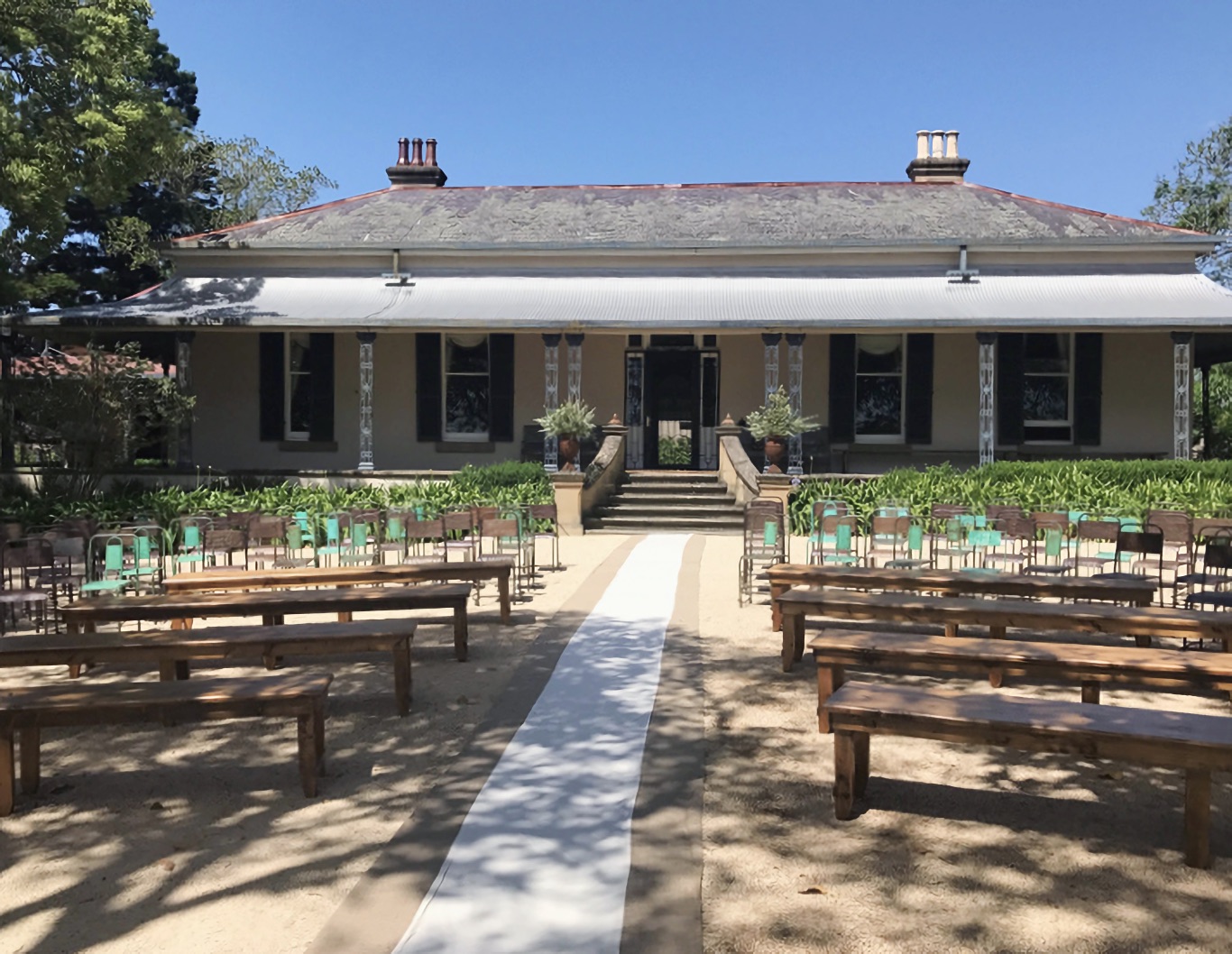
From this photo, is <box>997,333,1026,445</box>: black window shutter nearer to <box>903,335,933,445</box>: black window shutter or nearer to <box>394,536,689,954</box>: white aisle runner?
<box>903,335,933,445</box>: black window shutter

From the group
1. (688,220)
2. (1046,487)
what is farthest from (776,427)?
(688,220)

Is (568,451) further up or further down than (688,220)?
further down

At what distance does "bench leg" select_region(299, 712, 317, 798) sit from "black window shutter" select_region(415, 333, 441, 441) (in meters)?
14.1

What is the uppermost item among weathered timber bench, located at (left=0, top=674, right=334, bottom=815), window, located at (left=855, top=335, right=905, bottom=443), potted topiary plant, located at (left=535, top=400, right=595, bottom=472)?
window, located at (left=855, top=335, right=905, bottom=443)

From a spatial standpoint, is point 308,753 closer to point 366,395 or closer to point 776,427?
point 776,427

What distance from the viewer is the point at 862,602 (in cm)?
606

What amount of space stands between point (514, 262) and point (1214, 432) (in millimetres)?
17914

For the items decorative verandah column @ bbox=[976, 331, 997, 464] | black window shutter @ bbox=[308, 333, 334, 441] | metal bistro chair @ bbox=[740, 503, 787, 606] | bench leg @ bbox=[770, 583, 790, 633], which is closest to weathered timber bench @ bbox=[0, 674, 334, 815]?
bench leg @ bbox=[770, 583, 790, 633]

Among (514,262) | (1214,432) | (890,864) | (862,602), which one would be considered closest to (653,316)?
(514,262)

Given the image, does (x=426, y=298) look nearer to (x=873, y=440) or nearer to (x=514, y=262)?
(x=514, y=262)

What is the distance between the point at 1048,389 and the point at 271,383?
14712mm

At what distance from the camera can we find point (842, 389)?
1741cm

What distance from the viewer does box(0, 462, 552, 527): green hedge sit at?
13.4m

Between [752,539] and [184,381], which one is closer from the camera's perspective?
[752,539]
